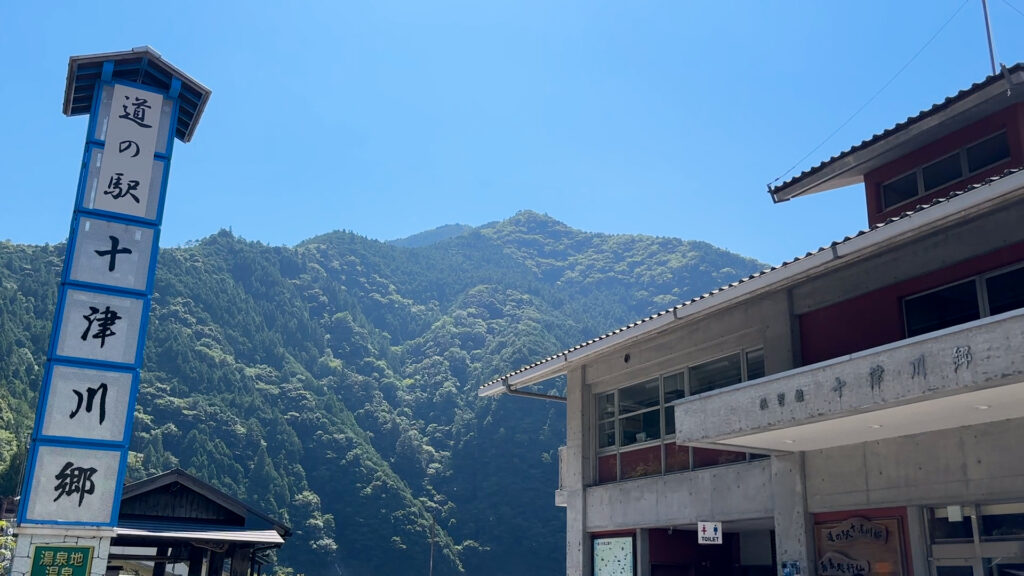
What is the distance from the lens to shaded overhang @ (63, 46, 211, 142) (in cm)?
1439

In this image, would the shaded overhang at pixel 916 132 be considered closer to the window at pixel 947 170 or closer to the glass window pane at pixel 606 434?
the window at pixel 947 170

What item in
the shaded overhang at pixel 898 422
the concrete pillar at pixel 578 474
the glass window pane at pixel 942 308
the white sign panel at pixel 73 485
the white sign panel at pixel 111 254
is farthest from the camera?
the concrete pillar at pixel 578 474

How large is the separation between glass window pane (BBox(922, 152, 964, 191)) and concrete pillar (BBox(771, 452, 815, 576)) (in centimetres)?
537

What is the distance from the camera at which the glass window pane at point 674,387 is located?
17.6 meters

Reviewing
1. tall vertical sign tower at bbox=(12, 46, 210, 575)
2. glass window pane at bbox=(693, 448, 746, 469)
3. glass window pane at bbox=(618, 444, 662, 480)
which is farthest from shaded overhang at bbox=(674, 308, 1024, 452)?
tall vertical sign tower at bbox=(12, 46, 210, 575)

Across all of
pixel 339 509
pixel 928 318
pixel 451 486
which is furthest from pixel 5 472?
pixel 928 318

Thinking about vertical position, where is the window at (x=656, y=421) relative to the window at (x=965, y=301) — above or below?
below

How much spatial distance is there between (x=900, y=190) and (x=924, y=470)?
6087 millimetres

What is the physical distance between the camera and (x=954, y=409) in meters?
11.1

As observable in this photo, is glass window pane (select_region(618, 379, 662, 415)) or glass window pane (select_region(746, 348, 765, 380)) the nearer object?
glass window pane (select_region(746, 348, 765, 380))

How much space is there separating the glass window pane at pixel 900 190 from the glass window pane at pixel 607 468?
7318mm

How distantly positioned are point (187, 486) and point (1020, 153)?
56.6 ft

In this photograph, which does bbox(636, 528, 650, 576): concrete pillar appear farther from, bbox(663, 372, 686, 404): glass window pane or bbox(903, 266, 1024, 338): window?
bbox(903, 266, 1024, 338): window

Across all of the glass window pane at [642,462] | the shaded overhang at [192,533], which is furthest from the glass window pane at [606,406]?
the shaded overhang at [192,533]
